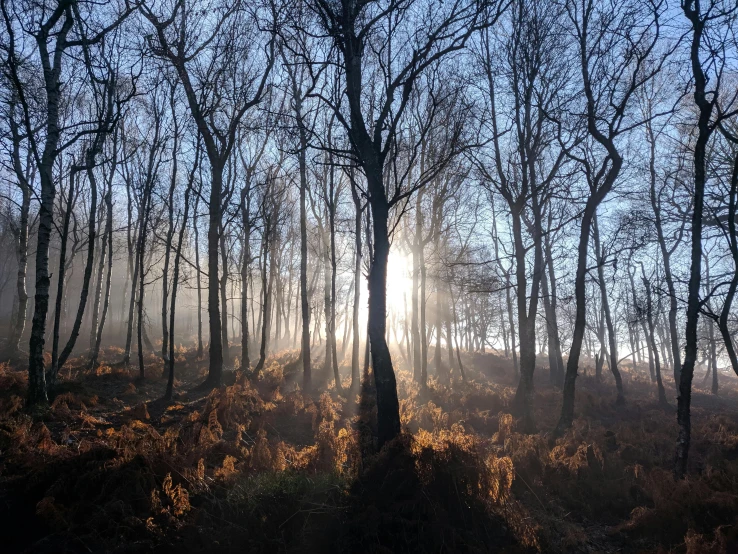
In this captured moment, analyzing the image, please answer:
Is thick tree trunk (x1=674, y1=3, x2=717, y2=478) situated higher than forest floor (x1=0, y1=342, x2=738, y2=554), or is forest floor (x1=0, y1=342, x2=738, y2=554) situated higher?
thick tree trunk (x1=674, y1=3, x2=717, y2=478)

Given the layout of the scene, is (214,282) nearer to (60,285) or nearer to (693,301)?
(60,285)

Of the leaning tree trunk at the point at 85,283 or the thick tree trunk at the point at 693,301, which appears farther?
the leaning tree trunk at the point at 85,283

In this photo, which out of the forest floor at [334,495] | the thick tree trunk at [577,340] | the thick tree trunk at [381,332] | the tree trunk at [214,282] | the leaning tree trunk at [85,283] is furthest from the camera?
the tree trunk at [214,282]

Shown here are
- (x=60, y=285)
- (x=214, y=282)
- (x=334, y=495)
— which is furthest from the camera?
(x=214, y=282)

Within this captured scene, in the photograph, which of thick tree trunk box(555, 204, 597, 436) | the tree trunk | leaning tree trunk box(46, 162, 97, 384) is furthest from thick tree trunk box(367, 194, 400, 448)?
the tree trunk

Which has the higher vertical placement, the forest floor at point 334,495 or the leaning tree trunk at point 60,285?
the leaning tree trunk at point 60,285

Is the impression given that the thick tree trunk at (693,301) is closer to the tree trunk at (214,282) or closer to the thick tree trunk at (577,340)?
the thick tree trunk at (577,340)

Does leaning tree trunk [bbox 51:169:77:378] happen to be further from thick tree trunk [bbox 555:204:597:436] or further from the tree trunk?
thick tree trunk [bbox 555:204:597:436]

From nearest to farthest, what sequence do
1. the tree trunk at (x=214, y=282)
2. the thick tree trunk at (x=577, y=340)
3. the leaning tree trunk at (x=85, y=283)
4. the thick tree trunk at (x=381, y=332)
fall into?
the thick tree trunk at (x=381, y=332) < the leaning tree trunk at (x=85, y=283) < the thick tree trunk at (x=577, y=340) < the tree trunk at (x=214, y=282)

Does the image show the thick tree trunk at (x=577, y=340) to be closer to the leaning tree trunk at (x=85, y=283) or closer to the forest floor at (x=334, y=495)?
the forest floor at (x=334, y=495)

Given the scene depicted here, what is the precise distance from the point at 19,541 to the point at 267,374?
412 inches

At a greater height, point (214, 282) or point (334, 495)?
point (214, 282)

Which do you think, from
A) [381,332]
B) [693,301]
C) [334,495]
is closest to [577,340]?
[693,301]

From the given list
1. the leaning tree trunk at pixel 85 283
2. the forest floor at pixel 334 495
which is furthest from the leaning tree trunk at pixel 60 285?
the forest floor at pixel 334 495
